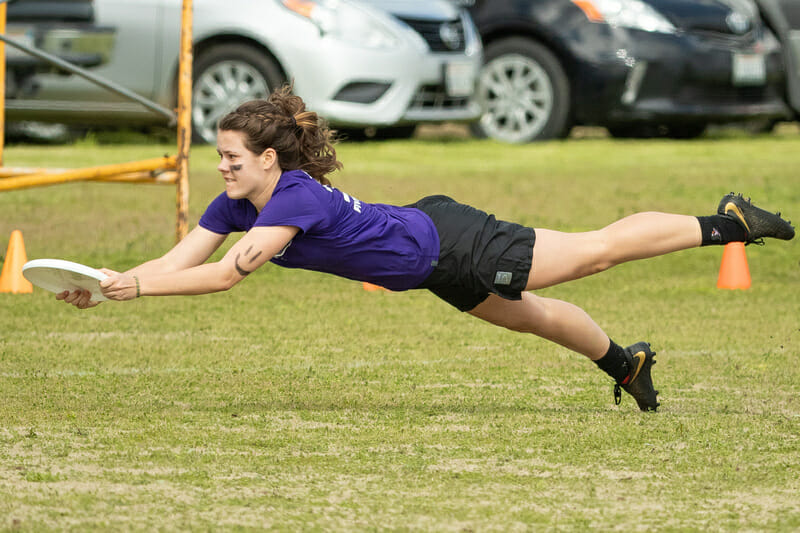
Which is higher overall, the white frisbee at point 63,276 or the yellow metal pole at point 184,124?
the white frisbee at point 63,276

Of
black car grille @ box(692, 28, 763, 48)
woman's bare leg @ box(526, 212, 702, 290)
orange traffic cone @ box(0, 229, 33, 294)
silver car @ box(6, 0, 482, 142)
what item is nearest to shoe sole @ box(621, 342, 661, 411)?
woman's bare leg @ box(526, 212, 702, 290)

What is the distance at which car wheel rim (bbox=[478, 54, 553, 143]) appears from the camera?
14836mm

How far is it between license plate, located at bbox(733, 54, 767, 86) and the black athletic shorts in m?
9.89

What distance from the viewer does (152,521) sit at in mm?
4238

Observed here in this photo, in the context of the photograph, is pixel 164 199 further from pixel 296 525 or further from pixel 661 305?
pixel 296 525

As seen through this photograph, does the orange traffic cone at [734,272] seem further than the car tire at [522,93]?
No

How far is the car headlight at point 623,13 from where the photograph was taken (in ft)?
48.6

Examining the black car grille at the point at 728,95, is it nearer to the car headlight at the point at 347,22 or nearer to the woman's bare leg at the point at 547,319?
the car headlight at the point at 347,22

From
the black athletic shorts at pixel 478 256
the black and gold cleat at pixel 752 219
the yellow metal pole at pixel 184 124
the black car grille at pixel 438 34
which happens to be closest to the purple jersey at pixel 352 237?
the black athletic shorts at pixel 478 256

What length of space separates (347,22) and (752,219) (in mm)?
8441

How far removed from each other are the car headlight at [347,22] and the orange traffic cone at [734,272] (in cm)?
537

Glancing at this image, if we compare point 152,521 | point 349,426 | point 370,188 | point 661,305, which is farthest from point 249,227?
point 370,188

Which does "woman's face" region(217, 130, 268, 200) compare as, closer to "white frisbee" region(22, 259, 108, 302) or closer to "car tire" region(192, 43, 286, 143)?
"white frisbee" region(22, 259, 108, 302)

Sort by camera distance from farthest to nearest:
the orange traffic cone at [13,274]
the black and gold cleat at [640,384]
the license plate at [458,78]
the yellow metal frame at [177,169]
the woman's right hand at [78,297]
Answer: the license plate at [458,78] → the yellow metal frame at [177,169] → the orange traffic cone at [13,274] → the black and gold cleat at [640,384] → the woman's right hand at [78,297]
